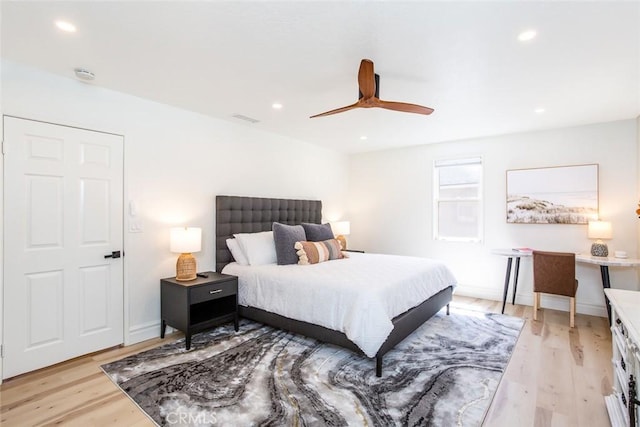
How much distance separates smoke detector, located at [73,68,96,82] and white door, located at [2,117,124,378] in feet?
1.50

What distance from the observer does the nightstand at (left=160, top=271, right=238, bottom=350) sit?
3145 millimetres

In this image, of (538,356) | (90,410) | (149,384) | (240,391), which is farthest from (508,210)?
(90,410)

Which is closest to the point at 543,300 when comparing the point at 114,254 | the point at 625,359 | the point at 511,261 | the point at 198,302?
the point at 511,261

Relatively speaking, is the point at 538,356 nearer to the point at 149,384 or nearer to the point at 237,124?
the point at 149,384

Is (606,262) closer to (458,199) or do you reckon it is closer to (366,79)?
(458,199)

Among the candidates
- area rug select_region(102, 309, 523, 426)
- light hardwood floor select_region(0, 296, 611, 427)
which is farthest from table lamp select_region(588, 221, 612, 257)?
area rug select_region(102, 309, 523, 426)

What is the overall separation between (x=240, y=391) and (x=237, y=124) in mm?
3158

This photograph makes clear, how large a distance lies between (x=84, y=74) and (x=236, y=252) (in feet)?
7.40

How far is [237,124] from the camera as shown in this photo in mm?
4309

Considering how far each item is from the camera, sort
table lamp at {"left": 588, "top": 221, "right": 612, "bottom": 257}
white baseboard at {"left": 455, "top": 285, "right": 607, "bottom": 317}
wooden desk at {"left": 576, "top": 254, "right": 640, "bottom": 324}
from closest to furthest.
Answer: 1. wooden desk at {"left": 576, "top": 254, "right": 640, "bottom": 324}
2. table lamp at {"left": 588, "top": 221, "right": 612, "bottom": 257}
3. white baseboard at {"left": 455, "top": 285, "right": 607, "bottom": 317}

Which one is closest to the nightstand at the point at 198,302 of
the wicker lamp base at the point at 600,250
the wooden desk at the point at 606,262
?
the wooden desk at the point at 606,262

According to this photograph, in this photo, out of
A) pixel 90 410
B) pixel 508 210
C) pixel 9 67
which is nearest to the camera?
pixel 90 410

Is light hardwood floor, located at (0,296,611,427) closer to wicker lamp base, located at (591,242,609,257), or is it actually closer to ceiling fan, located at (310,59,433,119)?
wicker lamp base, located at (591,242,609,257)

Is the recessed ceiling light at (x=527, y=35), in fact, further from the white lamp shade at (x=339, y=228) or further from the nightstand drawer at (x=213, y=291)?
the white lamp shade at (x=339, y=228)
